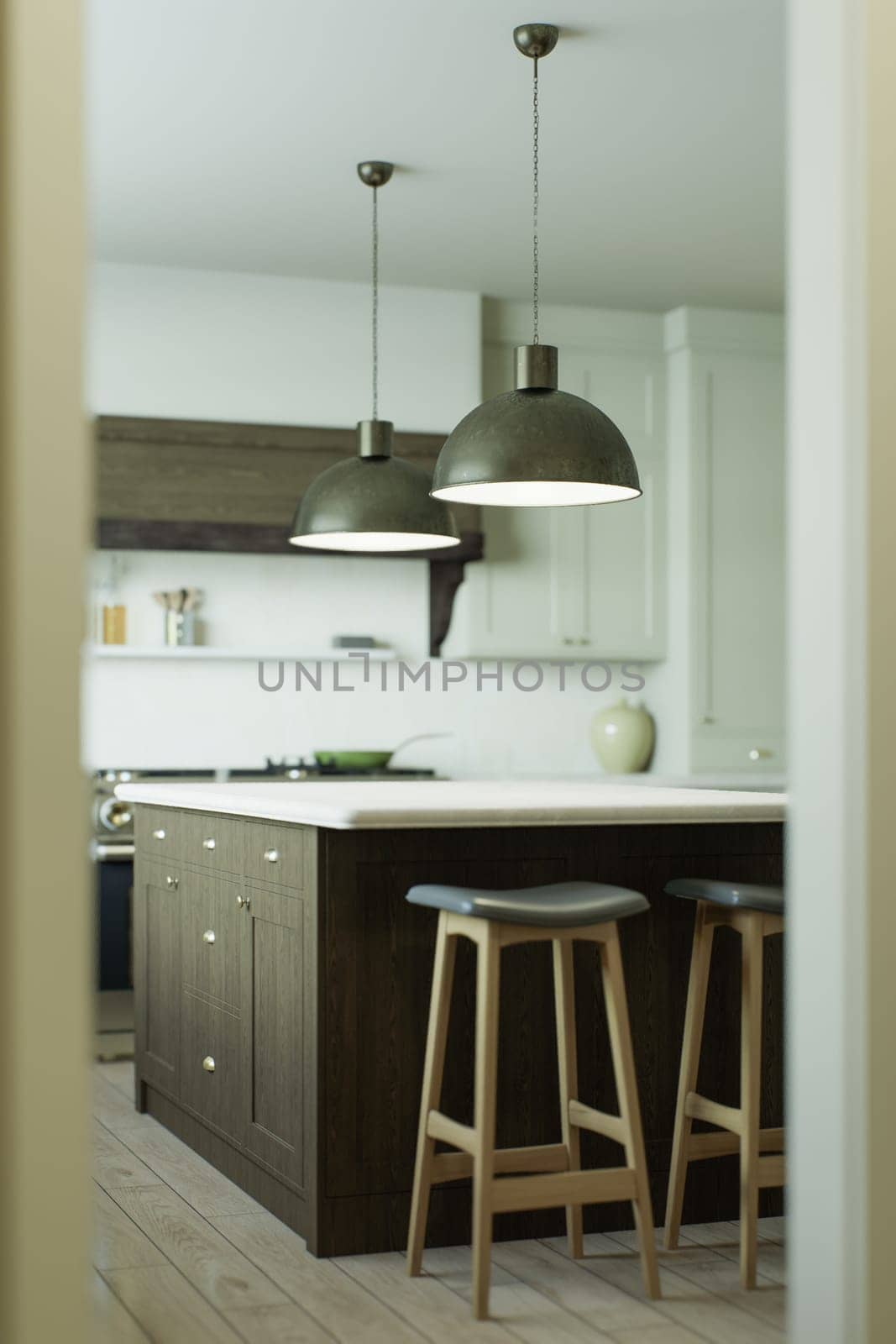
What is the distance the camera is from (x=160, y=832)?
446 centimetres

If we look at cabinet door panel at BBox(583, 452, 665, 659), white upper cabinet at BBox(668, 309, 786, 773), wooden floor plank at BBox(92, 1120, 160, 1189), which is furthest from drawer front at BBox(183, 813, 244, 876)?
white upper cabinet at BBox(668, 309, 786, 773)

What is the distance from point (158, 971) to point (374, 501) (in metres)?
1.42

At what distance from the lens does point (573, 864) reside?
133 inches

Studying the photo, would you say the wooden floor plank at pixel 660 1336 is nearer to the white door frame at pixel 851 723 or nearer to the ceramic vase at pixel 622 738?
the white door frame at pixel 851 723

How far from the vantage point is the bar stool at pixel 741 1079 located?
9.89 feet

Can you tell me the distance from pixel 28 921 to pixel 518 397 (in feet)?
7.65

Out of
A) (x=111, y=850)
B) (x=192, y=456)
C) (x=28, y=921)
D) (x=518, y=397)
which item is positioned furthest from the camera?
(x=192, y=456)

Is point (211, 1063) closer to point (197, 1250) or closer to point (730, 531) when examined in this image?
point (197, 1250)

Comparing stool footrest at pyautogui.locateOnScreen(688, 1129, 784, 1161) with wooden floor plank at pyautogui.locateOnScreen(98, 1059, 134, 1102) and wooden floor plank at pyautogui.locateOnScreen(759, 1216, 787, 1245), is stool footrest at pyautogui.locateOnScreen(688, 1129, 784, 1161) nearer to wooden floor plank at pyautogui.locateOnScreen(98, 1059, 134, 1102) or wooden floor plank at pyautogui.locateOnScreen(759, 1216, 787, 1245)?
wooden floor plank at pyautogui.locateOnScreen(759, 1216, 787, 1245)

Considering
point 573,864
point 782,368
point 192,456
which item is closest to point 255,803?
point 573,864

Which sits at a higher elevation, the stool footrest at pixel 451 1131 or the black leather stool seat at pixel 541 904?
the black leather stool seat at pixel 541 904

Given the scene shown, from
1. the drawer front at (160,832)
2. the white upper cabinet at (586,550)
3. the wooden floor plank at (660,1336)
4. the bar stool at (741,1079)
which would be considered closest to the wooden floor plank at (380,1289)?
the wooden floor plank at (660,1336)

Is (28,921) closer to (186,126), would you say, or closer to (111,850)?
(186,126)

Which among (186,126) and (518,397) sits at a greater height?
(186,126)
